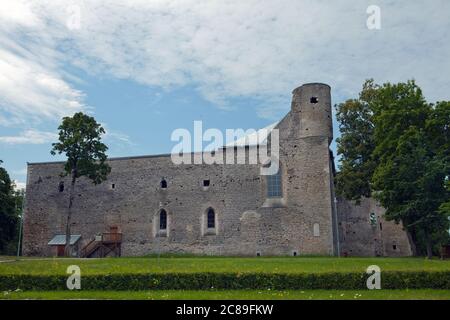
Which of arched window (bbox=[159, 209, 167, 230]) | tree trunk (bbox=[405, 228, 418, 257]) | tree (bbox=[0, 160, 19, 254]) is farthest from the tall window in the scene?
tree (bbox=[0, 160, 19, 254])

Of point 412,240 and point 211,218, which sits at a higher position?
point 211,218

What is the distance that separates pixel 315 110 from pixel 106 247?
2041 cm

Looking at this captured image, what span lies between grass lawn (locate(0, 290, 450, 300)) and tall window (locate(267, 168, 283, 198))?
2031 cm

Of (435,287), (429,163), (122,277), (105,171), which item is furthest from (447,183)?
(105,171)

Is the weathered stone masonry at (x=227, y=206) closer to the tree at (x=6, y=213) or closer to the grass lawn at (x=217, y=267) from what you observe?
the tree at (x=6, y=213)

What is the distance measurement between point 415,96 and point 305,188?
10264 mm

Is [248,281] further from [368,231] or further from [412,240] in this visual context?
[368,231]

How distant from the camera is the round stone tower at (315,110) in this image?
113 feet

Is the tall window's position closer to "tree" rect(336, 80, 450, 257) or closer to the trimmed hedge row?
"tree" rect(336, 80, 450, 257)

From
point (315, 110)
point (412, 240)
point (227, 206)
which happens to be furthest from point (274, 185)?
point (412, 240)

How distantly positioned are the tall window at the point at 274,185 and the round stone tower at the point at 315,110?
376 centimetres

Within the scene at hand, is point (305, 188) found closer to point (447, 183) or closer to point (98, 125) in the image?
point (447, 183)

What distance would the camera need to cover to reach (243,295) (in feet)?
Result: 44.3

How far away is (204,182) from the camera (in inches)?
1427
